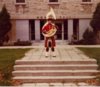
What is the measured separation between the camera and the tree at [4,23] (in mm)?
31259

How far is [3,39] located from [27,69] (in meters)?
18.3

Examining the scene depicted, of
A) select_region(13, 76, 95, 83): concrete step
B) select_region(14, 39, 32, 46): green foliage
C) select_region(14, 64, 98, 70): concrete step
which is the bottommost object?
select_region(14, 39, 32, 46): green foliage

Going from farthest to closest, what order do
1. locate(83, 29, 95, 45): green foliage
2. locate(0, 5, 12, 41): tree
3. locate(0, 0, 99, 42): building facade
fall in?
locate(0, 0, 99, 42): building facade → locate(0, 5, 12, 41): tree → locate(83, 29, 95, 45): green foliage

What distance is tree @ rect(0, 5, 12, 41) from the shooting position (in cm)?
3126

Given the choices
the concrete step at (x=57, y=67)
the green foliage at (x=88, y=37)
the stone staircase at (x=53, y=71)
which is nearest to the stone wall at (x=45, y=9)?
the green foliage at (x=88, y=37)

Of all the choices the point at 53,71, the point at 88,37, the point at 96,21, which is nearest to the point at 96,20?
the point at 96,21

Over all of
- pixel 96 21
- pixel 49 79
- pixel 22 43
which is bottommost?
pixel 22 43

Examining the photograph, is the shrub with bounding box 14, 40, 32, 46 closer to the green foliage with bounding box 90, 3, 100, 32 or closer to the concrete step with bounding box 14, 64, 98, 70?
the green foliage with bounding box 90, 3, 100, 32

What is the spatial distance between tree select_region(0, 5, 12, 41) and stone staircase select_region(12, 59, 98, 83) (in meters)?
17.1

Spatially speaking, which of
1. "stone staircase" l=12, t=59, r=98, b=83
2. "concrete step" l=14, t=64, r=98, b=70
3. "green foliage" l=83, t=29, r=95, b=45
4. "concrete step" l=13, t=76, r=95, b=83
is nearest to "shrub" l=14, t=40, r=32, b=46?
"green foliage" l=83, t=29, r=95, b=45

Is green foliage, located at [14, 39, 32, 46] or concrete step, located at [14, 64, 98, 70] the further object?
green foliage, located at [14, 39, 32, 46]

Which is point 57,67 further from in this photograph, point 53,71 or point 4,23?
point 4,23

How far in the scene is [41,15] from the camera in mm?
32969

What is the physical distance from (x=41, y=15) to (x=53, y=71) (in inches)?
776
